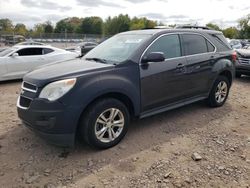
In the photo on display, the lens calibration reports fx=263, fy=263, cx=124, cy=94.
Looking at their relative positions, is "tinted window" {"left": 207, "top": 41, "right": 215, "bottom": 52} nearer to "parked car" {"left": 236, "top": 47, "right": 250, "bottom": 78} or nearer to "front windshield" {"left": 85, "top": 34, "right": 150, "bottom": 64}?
"front windshield" {"left": 85, "top": 34, "right": 150, "bottom": 64}

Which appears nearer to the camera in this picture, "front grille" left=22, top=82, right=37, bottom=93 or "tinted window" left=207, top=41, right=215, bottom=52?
"front grille" left=22, top=82, right=37, bottom=93

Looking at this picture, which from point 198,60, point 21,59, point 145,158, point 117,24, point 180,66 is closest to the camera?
point 145,158

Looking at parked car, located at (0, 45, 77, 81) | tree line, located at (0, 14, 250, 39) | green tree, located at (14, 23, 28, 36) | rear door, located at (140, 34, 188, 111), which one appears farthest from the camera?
tree line, located at (0, 14, 250, 39)

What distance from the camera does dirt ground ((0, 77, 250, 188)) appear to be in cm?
312

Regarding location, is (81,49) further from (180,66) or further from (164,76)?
(164,76)

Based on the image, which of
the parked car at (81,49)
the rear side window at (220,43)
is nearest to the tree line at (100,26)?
the parked car at (81,49)

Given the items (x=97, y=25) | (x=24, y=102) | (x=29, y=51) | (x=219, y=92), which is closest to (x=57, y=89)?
(x=24, y=102)

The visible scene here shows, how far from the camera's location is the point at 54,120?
3311 millimetres

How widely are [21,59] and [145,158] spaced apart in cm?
691

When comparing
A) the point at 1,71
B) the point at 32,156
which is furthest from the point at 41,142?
the point at 1,71

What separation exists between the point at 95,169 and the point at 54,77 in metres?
1.30

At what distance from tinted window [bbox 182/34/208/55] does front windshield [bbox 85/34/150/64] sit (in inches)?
34.3

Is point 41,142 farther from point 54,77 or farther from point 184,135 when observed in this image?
point 184,135

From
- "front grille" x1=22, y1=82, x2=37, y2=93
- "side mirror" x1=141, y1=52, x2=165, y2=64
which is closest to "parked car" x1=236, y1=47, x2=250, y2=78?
"side mirror" x1=141, y1=52, x2=165, y2=64
